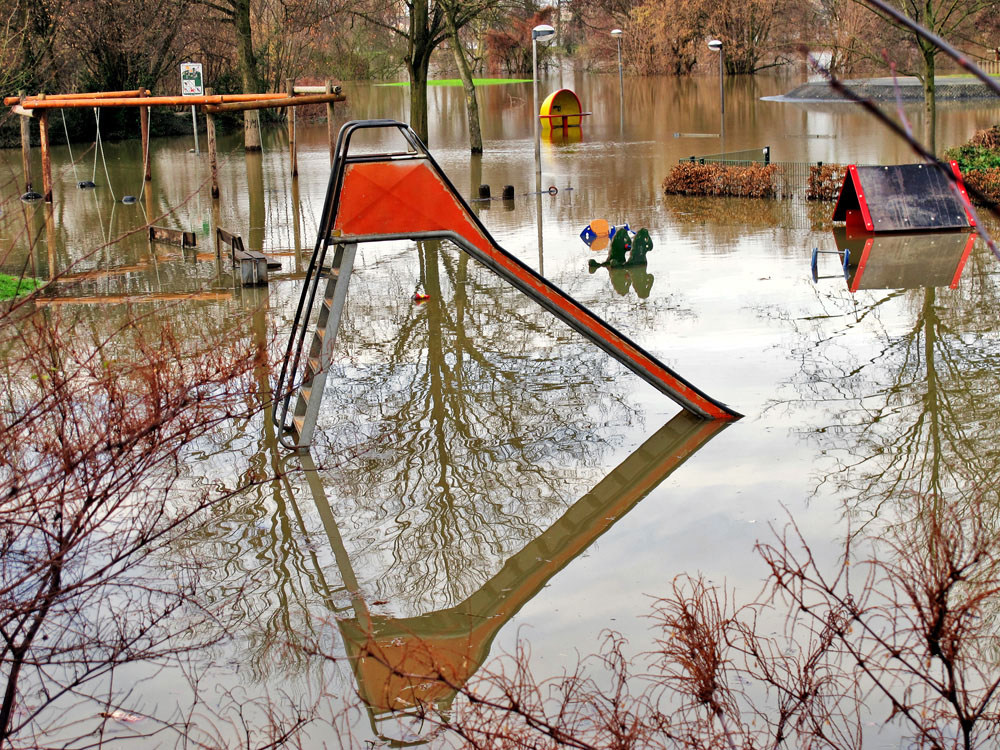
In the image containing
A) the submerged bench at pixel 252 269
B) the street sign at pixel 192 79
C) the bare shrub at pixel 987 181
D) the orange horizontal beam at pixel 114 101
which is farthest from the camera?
the street sign at pixel 192 79

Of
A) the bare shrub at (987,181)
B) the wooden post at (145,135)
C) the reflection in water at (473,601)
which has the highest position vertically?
the wooden post at (145,135)

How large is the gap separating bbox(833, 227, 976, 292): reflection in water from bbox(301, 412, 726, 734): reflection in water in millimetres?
6447

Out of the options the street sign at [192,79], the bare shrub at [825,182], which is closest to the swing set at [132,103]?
the street sign at [192,79]

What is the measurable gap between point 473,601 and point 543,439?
9.30ft

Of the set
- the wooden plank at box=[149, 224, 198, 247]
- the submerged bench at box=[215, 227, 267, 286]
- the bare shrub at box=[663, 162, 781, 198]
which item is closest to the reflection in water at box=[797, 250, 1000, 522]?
the submerged bench at box=[215, 227, 267, 286]

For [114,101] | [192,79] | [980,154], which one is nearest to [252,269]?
[114,101]

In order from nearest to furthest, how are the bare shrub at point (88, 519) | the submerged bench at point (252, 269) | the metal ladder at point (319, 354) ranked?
the bare shrub at point (88, 519), the metal ladder at point (319, 354), the submerged bench at point (252, 269)

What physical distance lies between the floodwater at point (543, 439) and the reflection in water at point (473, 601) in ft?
0.08

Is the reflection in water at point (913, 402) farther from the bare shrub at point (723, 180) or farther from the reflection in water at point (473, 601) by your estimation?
the bare shrub at point (723, 180)

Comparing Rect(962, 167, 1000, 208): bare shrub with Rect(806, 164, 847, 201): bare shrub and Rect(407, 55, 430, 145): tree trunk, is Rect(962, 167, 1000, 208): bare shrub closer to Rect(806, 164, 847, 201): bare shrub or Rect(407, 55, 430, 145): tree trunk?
Rect(806, 164, 847, 201): bare shrub

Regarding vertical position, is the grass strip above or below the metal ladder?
above

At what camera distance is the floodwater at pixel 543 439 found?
6605 millimetres

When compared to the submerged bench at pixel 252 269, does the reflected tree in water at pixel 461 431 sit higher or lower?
lower

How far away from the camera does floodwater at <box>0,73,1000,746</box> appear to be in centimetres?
661
